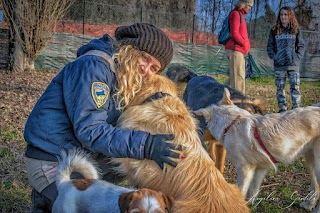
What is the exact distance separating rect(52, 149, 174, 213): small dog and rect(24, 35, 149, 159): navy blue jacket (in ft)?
0.54

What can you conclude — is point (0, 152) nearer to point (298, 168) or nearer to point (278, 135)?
point (278, 135)

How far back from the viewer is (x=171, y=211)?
2543mm

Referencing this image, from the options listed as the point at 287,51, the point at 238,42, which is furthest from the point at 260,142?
the point at 287,51

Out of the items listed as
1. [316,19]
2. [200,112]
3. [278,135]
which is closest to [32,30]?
[200,112]

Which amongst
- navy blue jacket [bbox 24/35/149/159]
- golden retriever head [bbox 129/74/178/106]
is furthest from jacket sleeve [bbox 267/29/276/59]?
navy blue jacket [bbox 24/35/149/159]

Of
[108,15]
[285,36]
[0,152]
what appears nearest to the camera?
[0,152]

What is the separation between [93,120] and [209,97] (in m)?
3.83

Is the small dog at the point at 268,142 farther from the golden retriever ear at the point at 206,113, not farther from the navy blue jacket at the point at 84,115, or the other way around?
the navy blue jacket at the point at 84,115

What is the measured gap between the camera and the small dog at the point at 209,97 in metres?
5.73

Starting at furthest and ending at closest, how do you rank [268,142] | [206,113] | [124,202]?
[206,113] → [268,142] → [124,202]

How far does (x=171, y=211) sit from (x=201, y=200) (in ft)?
0.72

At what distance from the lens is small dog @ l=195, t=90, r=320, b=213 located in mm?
4531

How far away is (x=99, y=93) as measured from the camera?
9.07ft

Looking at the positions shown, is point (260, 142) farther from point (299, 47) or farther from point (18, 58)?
point (18, 58)
